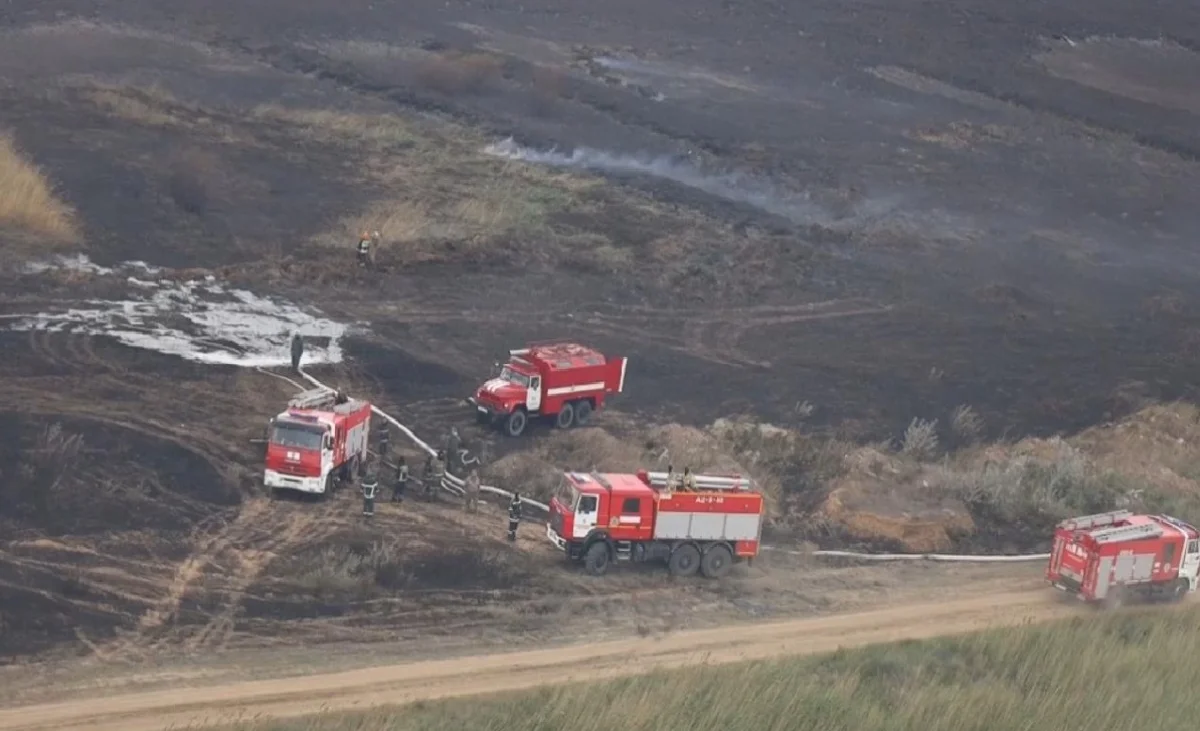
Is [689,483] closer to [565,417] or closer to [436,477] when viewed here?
[436,477]

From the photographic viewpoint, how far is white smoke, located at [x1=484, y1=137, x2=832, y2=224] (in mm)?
62781

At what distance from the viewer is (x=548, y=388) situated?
126ft

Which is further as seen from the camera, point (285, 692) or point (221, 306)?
point (221, 306)

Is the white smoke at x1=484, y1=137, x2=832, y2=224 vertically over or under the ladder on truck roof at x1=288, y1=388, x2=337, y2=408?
over

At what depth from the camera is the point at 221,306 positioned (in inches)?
1756

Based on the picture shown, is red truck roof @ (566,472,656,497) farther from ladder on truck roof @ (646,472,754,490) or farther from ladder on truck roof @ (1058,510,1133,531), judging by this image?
ladder on truck roof @ (1058,510,1133,531)

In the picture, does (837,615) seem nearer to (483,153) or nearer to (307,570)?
(307,570)

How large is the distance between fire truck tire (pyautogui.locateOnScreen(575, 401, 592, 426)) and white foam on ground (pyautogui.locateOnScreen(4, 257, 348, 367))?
679cm

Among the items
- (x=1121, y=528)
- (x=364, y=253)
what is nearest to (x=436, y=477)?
(x=1121, y=528)

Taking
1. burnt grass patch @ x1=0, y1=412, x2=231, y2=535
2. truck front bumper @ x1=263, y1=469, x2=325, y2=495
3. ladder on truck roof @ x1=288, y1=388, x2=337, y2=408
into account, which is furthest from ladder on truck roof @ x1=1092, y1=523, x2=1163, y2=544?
burnt grass patch @ x1=0, y1=412, x2=231, y2=535

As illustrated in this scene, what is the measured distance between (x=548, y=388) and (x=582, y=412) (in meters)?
Result: 1.50

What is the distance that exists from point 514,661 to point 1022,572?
40.0ft

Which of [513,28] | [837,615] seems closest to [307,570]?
[837,615]

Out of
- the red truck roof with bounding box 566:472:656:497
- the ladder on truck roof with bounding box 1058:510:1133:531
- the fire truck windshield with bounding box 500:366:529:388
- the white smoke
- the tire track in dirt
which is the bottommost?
the tire track in dirt
